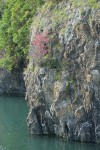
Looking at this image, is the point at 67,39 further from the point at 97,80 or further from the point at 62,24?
the point at 97,80

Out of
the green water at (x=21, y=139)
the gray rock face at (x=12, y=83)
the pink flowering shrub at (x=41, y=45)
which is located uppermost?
the pink flowering shrub at (x=41, y=45)

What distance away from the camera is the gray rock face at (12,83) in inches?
3479

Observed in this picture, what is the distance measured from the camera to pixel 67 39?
54.5 meters

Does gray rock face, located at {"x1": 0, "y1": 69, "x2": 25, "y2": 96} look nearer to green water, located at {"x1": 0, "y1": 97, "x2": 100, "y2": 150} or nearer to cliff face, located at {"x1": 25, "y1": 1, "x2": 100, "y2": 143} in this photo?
green water, located at {"x1": 0, "y1": 97, "x2": 100, "y2": 150}

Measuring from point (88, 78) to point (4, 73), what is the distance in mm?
40120

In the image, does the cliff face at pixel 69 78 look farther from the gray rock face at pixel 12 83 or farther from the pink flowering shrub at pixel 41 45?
the gray rock face at pixel 12 83

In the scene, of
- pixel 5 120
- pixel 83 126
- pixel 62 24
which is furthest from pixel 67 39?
pixel 5 120

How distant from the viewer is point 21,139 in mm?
57250

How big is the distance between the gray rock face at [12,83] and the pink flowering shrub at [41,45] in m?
29.7

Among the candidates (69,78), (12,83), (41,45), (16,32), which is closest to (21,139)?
(69,78)

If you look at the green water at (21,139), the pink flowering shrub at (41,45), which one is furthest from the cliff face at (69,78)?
the green water at (21,139)

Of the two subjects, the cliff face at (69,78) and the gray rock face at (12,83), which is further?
the gray rock face at (12,83)

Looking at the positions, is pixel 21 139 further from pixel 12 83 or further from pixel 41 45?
pixel 12 83

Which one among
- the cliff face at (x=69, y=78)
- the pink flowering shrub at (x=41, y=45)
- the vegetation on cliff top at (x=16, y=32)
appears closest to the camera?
the cliff face at (x=69, y=78)
